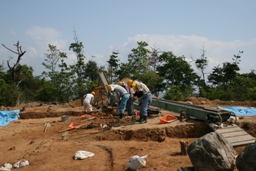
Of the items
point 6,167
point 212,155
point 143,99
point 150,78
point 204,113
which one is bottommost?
point 6,167

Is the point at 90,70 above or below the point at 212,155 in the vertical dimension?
above

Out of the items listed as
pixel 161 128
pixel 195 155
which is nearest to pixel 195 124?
pixel 161 128

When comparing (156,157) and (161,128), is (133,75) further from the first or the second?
(156,157)

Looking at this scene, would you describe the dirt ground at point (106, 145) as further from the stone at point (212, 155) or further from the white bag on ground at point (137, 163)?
the stone at point (212, 155)

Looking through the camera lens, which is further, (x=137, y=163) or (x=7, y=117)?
(x=7, y=117)

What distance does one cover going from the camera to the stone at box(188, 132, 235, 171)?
422 cm

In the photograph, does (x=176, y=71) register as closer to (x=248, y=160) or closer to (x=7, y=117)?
(x=7, y=117)

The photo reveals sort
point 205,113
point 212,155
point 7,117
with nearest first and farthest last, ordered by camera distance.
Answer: point 212,155 → point 205,113 → point 7,117

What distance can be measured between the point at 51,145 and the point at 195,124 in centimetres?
370

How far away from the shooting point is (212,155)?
425 centimetres

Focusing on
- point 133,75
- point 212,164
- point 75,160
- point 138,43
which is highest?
point 138,43

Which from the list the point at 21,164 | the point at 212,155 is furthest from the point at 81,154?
the point at 212,155

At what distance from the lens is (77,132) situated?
8.56m

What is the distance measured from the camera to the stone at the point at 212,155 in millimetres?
4219
